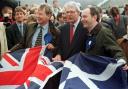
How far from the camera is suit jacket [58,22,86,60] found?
7.43 m

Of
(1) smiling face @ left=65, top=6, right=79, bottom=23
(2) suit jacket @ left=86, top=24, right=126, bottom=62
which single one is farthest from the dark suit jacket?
(2) suit jacket @ left=86, top=24, right=126, bottom=62

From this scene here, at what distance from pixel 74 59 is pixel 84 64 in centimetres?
18

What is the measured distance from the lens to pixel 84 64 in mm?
6742

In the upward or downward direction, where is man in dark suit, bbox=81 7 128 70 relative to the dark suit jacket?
upward

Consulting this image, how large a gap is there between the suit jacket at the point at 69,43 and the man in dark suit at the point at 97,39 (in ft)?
0.85

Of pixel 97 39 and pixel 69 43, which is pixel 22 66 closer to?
pixel 69 43

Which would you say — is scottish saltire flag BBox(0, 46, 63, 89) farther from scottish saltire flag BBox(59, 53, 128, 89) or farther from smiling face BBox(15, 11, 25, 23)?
smiling face BBox(15, 11, 25, 23)

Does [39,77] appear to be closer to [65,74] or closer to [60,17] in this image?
[65,74]

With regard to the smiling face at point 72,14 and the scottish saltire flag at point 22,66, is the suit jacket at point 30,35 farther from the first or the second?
the smiling face at point 72,14

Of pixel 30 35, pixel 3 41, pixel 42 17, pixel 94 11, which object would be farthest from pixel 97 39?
pixel 3 41

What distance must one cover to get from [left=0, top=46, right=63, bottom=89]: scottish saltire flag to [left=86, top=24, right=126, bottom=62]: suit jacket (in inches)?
22.3

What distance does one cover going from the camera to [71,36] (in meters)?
7.53

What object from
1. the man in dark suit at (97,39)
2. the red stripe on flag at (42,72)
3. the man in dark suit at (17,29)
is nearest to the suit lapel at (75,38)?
the man in dark suit at (97,39)

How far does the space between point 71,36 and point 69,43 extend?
0.12 metres
